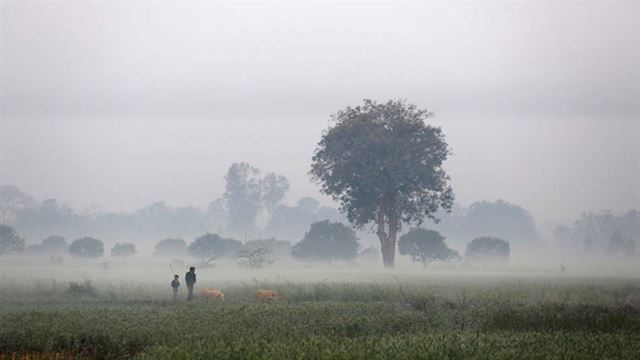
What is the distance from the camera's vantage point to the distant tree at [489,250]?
112m

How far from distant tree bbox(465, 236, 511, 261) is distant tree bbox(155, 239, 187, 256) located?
5902 centimetres

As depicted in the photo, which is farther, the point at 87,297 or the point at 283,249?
the point at 283,249

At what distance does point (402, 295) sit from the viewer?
3438 cm

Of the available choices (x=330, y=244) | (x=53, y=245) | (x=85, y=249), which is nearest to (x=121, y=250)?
(x=85, y=249)

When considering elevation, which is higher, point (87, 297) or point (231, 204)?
point (231, 204)

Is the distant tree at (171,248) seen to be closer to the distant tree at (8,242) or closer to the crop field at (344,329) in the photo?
the distant tree at (8,242)

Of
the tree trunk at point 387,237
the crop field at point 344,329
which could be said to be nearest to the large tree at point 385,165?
the tree trunk at point 387,237

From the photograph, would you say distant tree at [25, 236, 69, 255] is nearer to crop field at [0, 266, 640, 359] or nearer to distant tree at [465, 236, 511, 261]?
distant tree at [465, 236, 511, 261]

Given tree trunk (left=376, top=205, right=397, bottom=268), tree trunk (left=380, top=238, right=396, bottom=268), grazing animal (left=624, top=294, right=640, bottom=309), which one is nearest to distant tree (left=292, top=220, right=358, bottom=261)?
tree trunk (left=380, top=238, right=396, bottom=268)

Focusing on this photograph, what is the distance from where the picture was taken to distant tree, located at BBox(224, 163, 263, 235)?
188 m

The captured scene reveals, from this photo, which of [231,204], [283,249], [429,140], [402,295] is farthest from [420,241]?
[231,204]

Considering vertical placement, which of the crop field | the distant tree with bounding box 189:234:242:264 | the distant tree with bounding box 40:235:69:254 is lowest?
the crop field

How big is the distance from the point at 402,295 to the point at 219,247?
80.7 meters

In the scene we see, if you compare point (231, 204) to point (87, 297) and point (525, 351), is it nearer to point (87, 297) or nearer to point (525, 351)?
point (87, 297)
